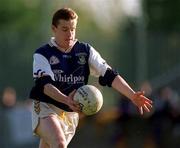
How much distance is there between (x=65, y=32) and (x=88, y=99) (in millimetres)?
962

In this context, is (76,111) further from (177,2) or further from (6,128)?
(177,2)

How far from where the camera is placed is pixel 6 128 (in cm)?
2459

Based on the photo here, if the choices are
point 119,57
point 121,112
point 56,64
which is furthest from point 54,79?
point 119,57

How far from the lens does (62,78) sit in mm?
12477

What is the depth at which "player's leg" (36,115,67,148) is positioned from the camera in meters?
12.2

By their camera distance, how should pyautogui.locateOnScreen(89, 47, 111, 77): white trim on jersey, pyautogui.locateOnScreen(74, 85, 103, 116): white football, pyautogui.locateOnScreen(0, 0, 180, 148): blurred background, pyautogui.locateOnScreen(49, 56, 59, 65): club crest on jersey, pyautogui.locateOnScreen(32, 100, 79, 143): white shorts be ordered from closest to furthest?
pyautogui.locateOnScreen(74, 85, 103, 116): white football → pyautogui.locateOnScreen(49, 56, 59, 65): club crest on jersey → pyautogui.locateOnScreen(32, 100, 79, 143): white shorts → pyautogui.locateOnScreen(89, 47, 111, 77): white trim on jersey → pyautogui.locateOnScreen(0, 0, 180, 148): blurred background

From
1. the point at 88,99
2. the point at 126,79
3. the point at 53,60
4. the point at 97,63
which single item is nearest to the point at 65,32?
the point at 53,60

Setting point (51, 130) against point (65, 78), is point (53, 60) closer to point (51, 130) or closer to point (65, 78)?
point (65, 78)

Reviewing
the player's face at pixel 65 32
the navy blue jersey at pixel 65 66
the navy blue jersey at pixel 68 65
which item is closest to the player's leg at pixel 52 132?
the navy blue jersey at pixel 65 66

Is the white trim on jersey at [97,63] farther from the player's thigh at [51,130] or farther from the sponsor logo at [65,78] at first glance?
the player's thigh at [51,130]

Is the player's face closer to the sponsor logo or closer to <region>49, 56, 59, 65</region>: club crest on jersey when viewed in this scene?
<region>49, 56, 59, 65</region>: club crest on jersey

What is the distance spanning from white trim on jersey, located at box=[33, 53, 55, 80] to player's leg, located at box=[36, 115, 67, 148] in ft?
1.87

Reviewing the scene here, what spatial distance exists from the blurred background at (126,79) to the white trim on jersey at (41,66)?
11316 mm

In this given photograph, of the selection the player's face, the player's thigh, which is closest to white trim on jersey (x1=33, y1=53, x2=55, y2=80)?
the player's face
